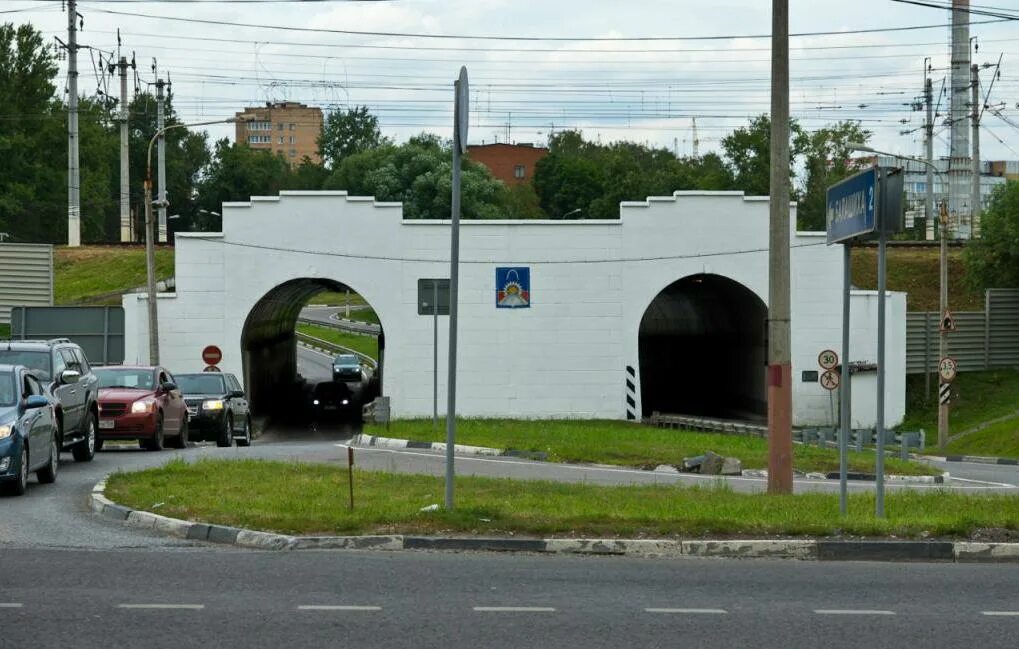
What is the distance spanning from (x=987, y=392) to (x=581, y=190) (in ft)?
247

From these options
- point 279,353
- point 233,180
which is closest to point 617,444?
point 279,353

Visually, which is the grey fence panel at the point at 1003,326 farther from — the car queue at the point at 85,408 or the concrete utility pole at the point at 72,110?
the concrete utility pole at the point at 72,110

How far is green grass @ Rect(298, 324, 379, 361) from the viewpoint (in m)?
104

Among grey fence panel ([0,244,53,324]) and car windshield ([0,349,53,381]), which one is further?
grey fence panel ([0,244,53,324])

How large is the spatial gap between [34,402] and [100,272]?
45.0m

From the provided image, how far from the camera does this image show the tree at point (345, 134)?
140m

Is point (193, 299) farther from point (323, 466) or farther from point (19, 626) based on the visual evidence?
point (19, 626)

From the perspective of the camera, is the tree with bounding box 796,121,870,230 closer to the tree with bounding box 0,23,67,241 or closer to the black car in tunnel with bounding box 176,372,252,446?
the tree with bounding box 0,23,67,241

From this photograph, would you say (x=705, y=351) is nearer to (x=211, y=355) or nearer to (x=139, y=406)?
(x=211, y=355)

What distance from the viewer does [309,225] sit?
45125 millimetres

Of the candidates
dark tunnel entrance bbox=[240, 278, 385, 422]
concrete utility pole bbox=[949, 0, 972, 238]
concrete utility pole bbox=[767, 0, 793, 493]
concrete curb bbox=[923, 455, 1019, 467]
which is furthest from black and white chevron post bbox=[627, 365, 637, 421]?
concrete utility pole bbox=[949, 0, 972, 238]

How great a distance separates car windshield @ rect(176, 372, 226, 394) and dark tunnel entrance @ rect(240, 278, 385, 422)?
468 inches

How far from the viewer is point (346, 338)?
110m

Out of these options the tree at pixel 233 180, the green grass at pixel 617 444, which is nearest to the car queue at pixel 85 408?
the green grass at pixel 617 444
